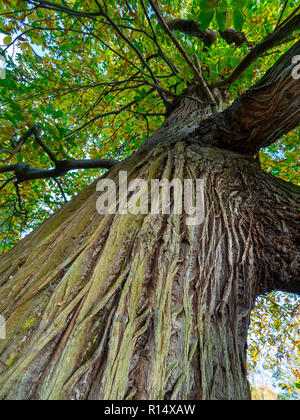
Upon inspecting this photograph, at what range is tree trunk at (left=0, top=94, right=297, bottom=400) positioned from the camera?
570 millimetres

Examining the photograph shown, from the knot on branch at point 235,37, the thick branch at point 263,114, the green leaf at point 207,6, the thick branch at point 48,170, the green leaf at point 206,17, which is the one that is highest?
the knot on branch at point 235,37

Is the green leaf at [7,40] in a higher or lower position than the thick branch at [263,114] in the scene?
higher

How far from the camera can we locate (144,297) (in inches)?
30.0

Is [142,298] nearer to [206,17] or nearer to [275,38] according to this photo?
[206,17]

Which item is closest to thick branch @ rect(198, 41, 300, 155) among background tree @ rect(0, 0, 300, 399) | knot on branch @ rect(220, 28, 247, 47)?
background tree @ rect(0, 0, 300, 399)

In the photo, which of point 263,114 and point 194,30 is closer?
point 263,114

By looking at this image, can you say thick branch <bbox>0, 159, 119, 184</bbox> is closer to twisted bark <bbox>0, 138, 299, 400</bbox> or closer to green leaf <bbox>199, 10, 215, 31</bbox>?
twisted bark <bbox>0, 138, 299, 400</bbox>

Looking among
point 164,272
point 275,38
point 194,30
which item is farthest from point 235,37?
point 164,272

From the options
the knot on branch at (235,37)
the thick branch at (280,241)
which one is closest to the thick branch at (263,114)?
the thick branch at (280,241)

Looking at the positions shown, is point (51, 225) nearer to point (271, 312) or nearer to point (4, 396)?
point (4, 396)

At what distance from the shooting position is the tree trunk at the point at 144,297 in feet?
1.87

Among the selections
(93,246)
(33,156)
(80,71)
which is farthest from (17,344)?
(80,71)

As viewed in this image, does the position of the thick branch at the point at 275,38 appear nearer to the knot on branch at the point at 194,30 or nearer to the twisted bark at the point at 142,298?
the twisted bark at the point at 142,298

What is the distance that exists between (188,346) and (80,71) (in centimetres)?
328
